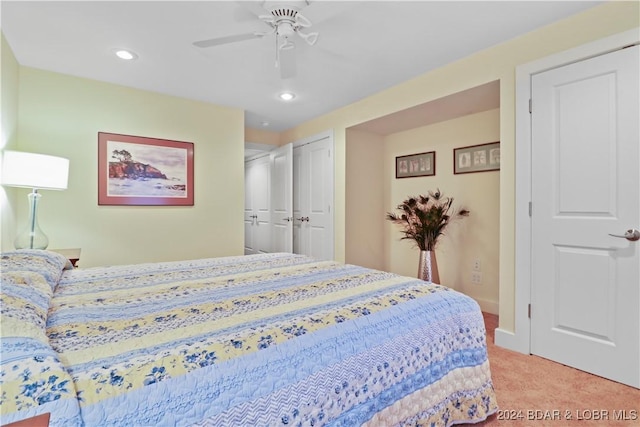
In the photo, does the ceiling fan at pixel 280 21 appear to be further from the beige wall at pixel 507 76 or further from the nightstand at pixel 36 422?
the nightstand at pixel 36 422

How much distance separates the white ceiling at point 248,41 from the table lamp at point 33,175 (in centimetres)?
90

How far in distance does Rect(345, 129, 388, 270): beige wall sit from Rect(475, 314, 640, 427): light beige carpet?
214 centimetres

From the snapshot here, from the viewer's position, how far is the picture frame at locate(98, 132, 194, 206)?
3154 mm

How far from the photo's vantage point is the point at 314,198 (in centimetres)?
441

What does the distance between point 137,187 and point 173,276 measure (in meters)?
2.05

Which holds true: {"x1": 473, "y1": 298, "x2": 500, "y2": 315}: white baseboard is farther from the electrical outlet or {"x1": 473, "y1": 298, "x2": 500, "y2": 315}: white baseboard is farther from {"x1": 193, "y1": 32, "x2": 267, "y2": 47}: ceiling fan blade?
{"x1": 193, "y1": 32, "x2": 267, "y2": 47}: ceiling fan blade

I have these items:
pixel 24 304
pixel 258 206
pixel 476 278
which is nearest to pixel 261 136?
pixel 258 206

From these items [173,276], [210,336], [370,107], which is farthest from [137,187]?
[210,336]

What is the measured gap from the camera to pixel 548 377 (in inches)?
77.8

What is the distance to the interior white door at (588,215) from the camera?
187 cm

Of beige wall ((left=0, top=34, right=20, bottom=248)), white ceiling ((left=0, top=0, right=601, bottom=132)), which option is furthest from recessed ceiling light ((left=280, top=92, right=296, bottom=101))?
beige wall ((left=0, top=34, right=20, bottom=248))

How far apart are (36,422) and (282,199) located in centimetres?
435

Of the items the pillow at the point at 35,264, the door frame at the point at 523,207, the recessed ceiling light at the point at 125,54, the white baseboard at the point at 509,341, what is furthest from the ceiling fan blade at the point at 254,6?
the white baseboard at the point at 509,341

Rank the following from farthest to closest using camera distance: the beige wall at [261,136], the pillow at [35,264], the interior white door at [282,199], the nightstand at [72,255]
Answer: the beige wall at [261,136], the interior white door at [282,199], the nightstand at [72,255], the pillow at [35,264]
